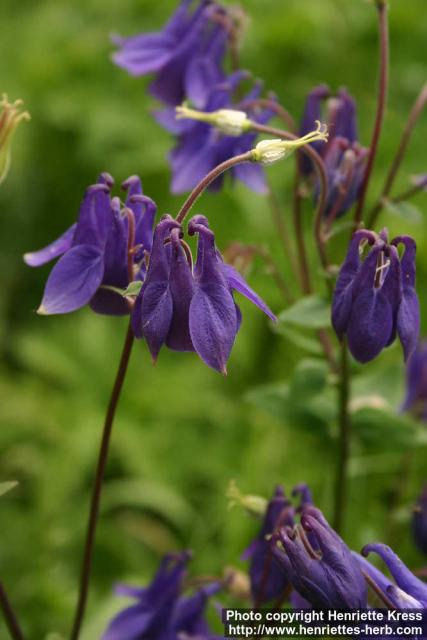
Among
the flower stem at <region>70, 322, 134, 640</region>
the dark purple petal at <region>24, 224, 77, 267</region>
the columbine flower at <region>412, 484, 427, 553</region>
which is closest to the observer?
the flower stem at <region>70, 322, 134, 640</region>

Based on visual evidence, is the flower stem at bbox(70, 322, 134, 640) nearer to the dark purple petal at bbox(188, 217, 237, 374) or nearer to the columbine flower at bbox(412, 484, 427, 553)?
the dark purple petal at bbox(188, 217, 237, 374)

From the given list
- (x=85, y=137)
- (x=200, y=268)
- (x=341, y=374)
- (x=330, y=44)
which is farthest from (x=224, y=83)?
(x=330, y=44)

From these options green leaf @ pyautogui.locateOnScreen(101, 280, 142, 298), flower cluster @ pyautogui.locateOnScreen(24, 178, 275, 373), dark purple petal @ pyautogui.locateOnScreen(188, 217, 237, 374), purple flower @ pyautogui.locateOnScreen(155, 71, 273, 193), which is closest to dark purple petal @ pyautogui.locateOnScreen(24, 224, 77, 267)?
flower cluster @ pyautogui.locateOnScreen(24, 178, 275, 373)

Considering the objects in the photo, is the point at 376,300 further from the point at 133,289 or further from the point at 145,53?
the point at 145,53

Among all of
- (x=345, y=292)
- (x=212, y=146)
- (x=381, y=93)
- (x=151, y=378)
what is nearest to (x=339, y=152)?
(x=381, y=93)

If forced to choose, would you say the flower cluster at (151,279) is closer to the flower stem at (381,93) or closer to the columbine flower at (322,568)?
the columbine flower at (322,568)

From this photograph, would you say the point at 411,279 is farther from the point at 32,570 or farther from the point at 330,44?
the point at 330,44

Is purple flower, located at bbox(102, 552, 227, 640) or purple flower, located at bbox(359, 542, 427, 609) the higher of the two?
purple flower, located at bbox(359, 542, 427, 609)
